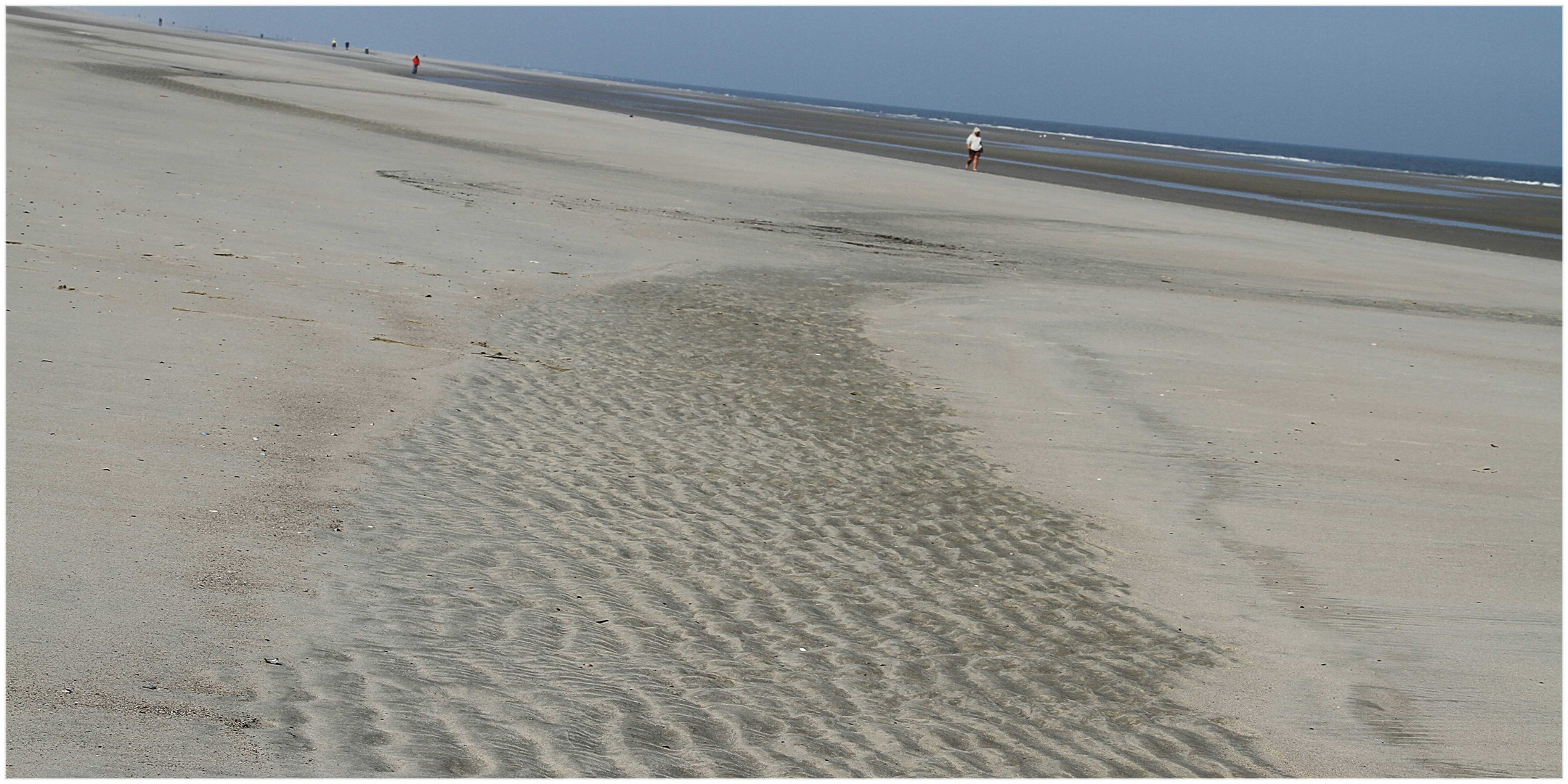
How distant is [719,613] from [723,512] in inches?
49.4

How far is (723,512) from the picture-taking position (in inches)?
262

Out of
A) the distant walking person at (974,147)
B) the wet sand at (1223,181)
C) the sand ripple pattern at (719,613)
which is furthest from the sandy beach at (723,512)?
the distant walking person at (974,147)

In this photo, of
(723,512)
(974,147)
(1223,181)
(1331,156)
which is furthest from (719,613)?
(1331,156)

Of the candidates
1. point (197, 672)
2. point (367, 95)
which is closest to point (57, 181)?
point (197, 672)

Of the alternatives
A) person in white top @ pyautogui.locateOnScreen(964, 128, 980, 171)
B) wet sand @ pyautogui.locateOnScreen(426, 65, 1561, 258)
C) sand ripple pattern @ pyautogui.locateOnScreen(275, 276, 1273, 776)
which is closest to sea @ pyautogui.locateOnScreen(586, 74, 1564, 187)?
wet sand @ pyautogui.locateOnScreen(426, 65, 1561, 258)

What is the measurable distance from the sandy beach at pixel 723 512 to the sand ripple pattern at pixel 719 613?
27 mm

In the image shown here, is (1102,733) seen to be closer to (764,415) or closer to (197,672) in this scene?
(197,672)

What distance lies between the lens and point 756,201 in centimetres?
2059

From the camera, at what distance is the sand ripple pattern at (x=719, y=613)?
435 cm

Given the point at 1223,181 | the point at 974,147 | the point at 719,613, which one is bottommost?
the point at 719,613

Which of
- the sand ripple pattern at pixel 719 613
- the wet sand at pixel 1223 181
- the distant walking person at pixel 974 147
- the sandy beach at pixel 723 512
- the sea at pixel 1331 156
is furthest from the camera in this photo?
the sea at pixel 1331 156

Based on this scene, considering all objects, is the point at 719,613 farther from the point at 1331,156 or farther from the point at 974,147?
the point at 1331,156

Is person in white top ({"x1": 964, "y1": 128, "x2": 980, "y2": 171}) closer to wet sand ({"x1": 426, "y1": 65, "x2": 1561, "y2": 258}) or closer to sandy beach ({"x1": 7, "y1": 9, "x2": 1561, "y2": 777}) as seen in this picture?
wet sand ({"x1": 426, "y1": 65, "x2": 1561, "y2": 258})

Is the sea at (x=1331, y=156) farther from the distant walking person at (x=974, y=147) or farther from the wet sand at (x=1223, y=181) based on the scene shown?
the distant walking person at (x=974, y=147)
